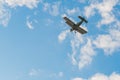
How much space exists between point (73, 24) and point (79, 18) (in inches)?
95.7

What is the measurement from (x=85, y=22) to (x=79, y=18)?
1.85 m

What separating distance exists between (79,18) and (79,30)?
173 inches

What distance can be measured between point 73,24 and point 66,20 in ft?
8.96

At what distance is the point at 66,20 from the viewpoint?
13012 centimetres

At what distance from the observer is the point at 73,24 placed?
128375 mm

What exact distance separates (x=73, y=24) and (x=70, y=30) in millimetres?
1756

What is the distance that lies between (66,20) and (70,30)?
3.47 metres

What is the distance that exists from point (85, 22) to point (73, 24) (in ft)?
10.9

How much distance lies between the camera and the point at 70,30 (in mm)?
128125

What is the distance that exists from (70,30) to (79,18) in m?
3.92

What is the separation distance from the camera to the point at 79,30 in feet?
428

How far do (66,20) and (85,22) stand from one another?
5.74 meters
